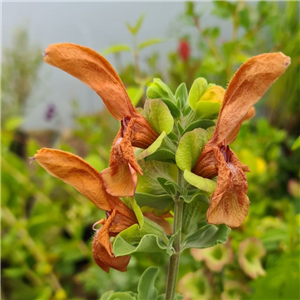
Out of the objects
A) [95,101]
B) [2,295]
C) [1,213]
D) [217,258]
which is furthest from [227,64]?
[95,101]

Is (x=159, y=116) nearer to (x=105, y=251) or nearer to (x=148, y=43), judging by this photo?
(x=105, y=251)

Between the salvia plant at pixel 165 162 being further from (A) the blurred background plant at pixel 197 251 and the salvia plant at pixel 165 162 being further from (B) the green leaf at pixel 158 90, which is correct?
(A) the blurred background plant at pixel 197 251

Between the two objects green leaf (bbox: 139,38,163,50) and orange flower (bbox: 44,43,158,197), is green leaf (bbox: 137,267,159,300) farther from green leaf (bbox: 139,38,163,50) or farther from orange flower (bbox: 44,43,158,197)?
green leaf (bbox: 139,38,163,50)

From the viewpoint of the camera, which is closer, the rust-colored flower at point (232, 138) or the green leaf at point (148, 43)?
the rust-colored flower at point (232, 138)

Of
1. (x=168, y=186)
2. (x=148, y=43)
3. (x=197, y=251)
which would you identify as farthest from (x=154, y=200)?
(x=148, y=43)

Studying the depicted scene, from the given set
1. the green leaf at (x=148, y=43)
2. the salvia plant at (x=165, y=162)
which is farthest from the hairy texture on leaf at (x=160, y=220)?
the green leaf at (x=148, y=43)

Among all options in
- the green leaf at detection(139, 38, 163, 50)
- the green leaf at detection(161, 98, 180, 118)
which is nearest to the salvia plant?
the green leaf at detection(161, 98, 180, 118)
